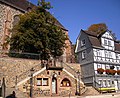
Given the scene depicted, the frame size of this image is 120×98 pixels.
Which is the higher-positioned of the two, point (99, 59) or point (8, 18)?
point (8, 18)

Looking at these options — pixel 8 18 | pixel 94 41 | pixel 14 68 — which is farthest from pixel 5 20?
pixel 94 41

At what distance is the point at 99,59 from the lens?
32.1 m

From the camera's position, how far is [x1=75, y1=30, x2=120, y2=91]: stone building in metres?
30.9

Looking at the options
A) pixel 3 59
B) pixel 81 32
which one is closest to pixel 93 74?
pixel 81 32

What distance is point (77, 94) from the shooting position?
2470 cm

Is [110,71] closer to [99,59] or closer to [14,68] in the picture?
[99,59]

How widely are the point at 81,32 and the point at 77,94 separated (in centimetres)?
1375

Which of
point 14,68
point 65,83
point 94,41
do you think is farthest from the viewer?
point 94,41

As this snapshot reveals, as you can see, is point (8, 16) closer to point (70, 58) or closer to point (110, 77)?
point (70, 58)

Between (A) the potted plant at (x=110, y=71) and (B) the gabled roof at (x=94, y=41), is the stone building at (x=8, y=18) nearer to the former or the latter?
(B) the gabled roof at (x=94, y=41)

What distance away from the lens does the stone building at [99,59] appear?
30875mm

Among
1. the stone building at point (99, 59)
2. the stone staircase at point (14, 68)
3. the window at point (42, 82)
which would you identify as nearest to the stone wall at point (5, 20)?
the stone staircase at point (14, 68)

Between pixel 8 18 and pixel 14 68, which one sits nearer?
pixel 14 68

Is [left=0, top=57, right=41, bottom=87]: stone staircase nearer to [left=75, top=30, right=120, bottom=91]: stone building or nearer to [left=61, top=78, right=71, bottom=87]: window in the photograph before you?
[left=61, top=78, right=71, bottom=87]: window
